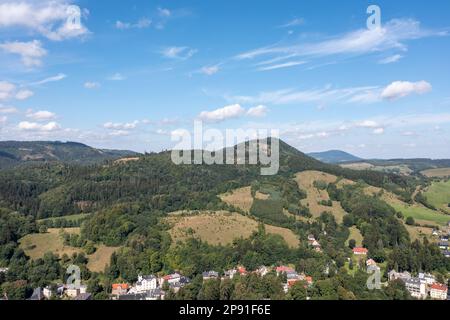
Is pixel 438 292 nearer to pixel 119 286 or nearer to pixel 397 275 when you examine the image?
pixel 397 275

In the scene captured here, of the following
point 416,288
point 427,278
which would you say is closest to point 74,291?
point 416,288

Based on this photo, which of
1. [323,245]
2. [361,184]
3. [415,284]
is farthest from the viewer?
[361,184]

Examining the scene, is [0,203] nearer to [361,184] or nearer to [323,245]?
[323,245]

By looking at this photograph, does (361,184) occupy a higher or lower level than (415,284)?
higher

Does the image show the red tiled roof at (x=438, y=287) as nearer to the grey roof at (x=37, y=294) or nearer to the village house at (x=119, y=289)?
the village house at (x=119, y=289)
